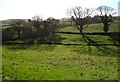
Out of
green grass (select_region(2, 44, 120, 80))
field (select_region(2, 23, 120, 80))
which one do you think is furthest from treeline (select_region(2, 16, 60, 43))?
green grass (select_region(2, 44, 120, 80))

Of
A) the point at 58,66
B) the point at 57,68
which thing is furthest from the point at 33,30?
the point at 57,68

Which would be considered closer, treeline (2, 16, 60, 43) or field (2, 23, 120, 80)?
field (2, 23, 120, 80)

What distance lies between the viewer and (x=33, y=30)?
7756 cm

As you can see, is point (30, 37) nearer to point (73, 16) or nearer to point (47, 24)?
point (47, 24)

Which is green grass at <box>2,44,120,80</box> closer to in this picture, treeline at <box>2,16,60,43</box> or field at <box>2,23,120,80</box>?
field at <box>2,23,120,80</box>

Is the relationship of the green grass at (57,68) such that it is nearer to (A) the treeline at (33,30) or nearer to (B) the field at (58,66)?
(B) the field at (58,66)

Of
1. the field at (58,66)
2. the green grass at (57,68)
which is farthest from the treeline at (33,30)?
the green grass at (57,68)

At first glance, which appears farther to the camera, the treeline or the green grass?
the treeline

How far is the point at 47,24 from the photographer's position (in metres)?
81.4

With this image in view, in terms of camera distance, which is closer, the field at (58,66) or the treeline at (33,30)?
the field at (58,66)

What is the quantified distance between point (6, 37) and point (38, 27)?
45.8 feet

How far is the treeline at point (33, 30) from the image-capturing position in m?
71.3

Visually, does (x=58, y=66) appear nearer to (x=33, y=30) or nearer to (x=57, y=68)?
(x=57, y=68)

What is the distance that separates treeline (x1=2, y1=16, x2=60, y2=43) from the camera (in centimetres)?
7131
